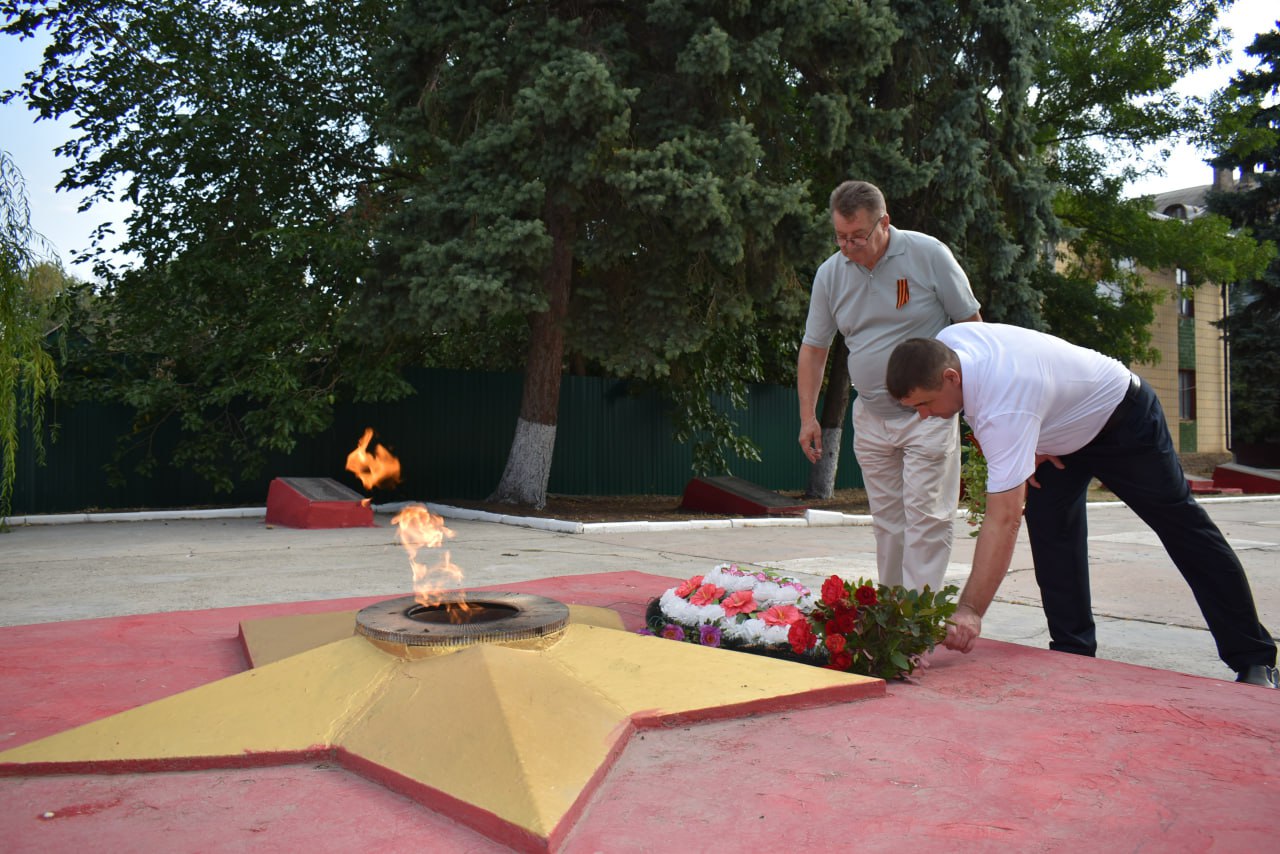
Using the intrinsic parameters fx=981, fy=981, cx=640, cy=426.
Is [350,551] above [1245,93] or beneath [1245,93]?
beneath

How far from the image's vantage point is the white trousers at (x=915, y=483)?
166 inches

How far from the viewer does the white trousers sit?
4.22 metres

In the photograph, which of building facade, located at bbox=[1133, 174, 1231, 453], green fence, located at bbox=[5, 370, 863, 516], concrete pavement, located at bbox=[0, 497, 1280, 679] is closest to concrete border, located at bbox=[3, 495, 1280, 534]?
concrete pavement, located at bbox=[0, 497, 1280, 679]

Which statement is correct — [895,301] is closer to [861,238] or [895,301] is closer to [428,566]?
[861,238]

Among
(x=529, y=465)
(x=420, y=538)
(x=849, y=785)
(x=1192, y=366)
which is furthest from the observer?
(x=1192, y=366)

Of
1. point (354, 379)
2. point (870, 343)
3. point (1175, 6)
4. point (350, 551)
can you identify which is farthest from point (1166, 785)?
point (1175, 6)

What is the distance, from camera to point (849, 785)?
2.59 metres

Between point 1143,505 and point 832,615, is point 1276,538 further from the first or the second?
point 832,615

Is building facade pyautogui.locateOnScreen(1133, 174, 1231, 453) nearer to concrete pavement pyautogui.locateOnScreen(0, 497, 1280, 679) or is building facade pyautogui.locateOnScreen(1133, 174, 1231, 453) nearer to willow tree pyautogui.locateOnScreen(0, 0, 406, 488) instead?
concrete pavement pyautogui.locateOnScreen(0, 497, 1280, 679)

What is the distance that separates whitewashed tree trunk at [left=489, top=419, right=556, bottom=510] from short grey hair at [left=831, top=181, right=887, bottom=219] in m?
8.70

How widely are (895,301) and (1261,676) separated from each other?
2.05 metres

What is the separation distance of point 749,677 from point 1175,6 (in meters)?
20.6

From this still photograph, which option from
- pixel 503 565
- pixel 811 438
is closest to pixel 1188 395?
pixel 503 565

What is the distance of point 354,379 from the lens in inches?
479
